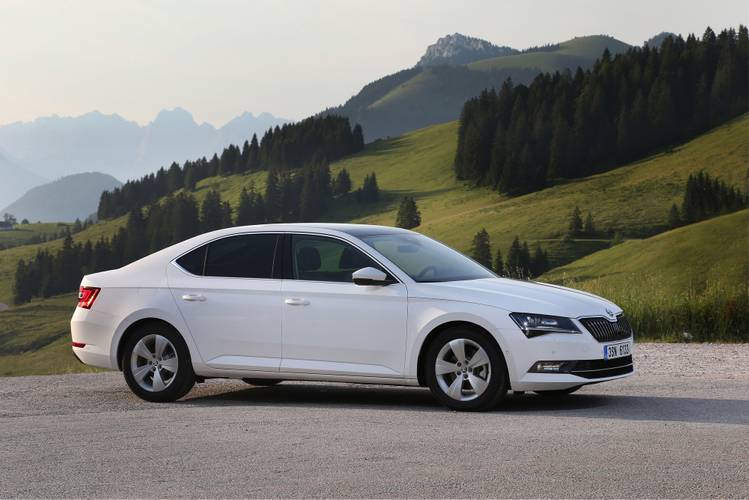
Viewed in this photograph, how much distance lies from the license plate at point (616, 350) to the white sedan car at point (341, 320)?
2cm

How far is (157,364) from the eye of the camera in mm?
10562

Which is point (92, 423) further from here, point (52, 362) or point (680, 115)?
point (680, 115)

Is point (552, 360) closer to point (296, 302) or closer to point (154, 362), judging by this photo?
point (296, 302)

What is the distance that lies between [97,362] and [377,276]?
10.7ft

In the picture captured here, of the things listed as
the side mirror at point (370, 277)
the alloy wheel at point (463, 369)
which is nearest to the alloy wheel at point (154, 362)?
the side mirror at point (370, 277)

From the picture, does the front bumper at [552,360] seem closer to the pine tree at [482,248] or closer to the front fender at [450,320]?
the front fender at [450,320]

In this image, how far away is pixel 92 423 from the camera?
Result: 30.2ft

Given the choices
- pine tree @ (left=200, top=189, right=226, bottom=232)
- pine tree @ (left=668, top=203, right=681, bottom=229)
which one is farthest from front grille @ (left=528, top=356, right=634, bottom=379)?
pine tree @ (left=200, top=189, right=226, bottom=232)

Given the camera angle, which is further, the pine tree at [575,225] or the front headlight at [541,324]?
the pine tree at [575,225]

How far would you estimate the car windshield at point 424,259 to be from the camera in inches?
389

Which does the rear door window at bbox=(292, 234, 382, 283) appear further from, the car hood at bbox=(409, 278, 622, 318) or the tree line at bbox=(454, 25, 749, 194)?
the tree line at bbox=(454, 25, 749, 194)

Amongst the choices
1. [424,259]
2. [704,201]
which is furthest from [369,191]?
[424,259]

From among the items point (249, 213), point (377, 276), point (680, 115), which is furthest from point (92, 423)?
point (249, 213)

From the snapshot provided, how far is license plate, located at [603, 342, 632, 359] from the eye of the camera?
935 centimetres
